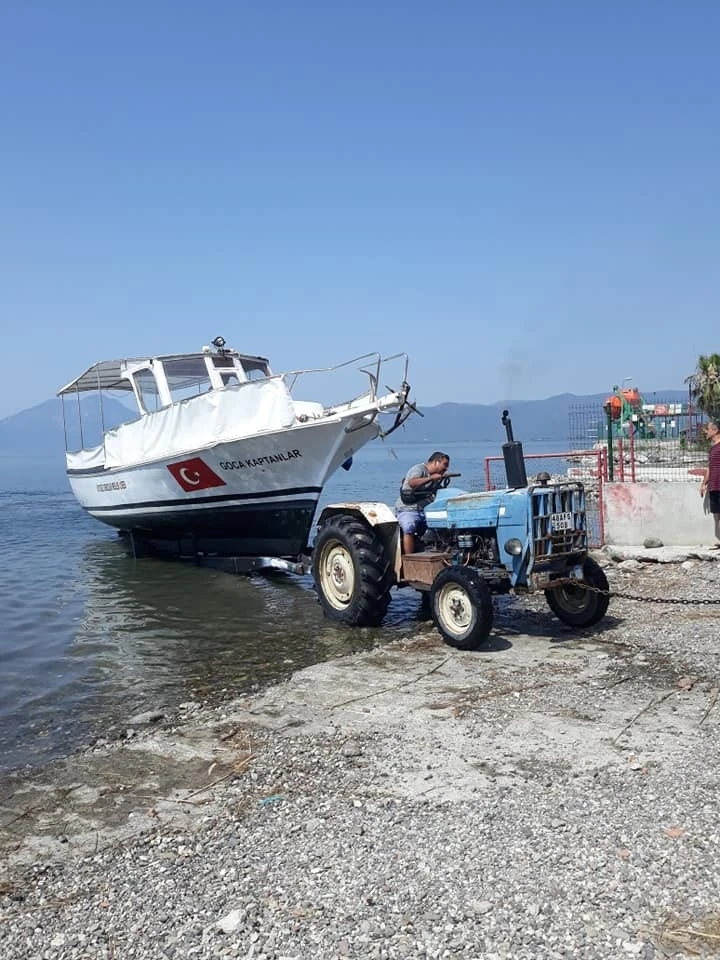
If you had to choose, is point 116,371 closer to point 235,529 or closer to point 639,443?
point 235,529

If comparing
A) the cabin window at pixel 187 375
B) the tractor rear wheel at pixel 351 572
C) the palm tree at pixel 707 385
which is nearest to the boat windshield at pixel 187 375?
the cabin window at pixel 187 375

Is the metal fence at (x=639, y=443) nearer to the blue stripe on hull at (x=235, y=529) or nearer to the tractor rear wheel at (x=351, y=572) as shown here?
the blue stripe on hull at (x=235, y=529)

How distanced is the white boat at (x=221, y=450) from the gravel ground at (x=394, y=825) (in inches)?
237

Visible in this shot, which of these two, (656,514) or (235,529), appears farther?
(235,529)

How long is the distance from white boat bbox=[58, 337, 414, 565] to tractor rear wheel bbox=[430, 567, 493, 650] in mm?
4048

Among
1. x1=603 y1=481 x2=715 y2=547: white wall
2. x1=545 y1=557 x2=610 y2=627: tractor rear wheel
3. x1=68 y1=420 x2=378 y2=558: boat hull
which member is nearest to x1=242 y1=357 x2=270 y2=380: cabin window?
x1=68 y1=420 x2=378 y2=558: boat hull

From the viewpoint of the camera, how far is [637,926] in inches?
120

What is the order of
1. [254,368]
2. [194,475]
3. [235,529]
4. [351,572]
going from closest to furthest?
[351,572], [194,475], [235,529], [254,368]

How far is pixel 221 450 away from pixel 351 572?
15.2ft

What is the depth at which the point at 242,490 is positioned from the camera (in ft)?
43.6

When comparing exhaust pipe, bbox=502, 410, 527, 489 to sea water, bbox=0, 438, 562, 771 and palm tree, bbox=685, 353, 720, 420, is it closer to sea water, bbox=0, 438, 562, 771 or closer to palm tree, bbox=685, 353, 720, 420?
sea water, bbox=0, 438, 562, 771

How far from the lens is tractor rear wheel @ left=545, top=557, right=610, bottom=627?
7863 mm

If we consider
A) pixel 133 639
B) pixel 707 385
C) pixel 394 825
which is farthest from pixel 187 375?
pixel 707 385

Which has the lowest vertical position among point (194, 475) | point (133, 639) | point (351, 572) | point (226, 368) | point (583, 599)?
point (133, 639)
